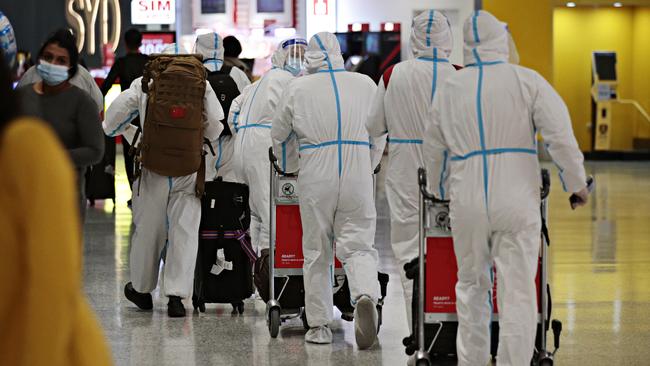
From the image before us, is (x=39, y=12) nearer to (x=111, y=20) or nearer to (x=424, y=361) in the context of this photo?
(x=111, y=20)

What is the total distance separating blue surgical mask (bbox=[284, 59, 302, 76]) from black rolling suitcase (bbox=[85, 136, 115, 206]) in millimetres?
5793

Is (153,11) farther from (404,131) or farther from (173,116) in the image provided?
(404,131)

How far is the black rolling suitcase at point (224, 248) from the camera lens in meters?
7.64

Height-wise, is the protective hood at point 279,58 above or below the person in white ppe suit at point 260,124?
above

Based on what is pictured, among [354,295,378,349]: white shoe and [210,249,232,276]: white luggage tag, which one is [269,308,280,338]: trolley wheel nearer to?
[354,295,378,349]: white shoe

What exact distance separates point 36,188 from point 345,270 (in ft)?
15.1

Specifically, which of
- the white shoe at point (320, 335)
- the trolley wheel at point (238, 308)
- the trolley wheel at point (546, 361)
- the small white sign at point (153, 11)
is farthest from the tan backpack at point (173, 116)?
the small white sign at point (153, 11)

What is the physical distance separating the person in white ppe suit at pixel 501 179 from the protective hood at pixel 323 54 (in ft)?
5.04

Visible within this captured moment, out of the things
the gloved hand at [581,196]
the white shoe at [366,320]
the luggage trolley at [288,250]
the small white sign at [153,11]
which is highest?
the small white sign at [153,11]

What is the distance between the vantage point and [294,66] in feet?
26.4

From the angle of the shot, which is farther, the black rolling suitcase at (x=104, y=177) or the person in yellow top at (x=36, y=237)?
the black rolling suitcase at (x=104, y=177)

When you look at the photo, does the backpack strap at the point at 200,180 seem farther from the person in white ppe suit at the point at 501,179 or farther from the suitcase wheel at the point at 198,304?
the person in white ppe suit at the point at 501,179

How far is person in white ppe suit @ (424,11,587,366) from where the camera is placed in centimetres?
505

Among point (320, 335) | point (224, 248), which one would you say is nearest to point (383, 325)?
point (320, 335)
